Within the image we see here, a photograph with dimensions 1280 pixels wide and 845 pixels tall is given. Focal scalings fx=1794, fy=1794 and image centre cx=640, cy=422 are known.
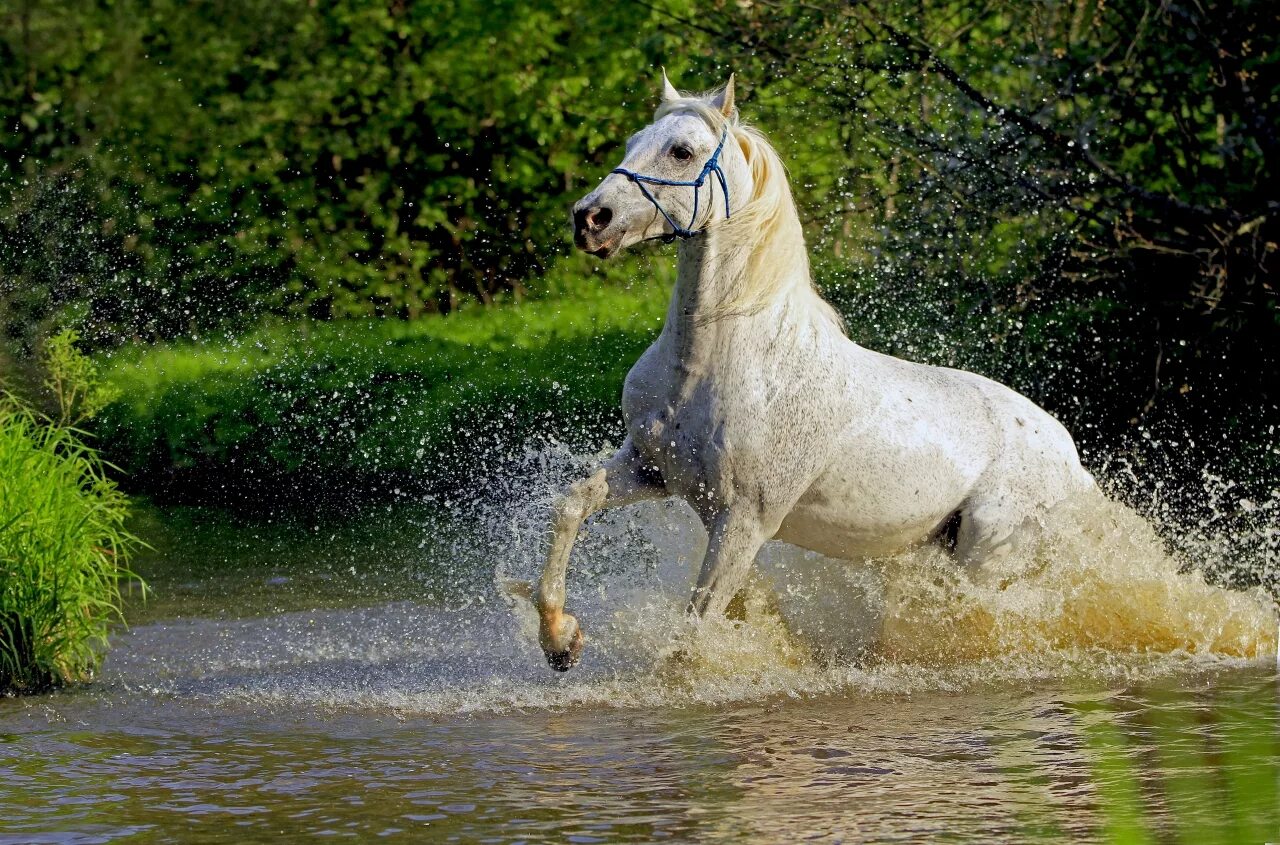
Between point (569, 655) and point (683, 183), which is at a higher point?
point (683, 183)

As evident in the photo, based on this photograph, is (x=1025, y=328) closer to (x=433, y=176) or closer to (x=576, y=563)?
(x=576, y=563)

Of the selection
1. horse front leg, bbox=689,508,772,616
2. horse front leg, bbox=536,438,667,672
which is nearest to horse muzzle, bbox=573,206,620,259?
horse front leg, bbox=536,438,667,672

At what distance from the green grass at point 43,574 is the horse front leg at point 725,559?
2.15 m

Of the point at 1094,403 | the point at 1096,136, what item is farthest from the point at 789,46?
the point at 1094,403

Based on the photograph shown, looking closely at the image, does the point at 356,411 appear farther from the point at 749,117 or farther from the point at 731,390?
the point at 731,390

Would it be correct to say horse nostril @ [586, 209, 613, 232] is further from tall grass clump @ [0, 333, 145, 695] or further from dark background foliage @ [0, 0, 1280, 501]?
dark background foliage @ [0, 0, 1280, 501]

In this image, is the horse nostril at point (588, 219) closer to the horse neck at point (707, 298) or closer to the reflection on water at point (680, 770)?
the horse neck at point (707, 298)

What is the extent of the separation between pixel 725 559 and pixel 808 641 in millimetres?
758

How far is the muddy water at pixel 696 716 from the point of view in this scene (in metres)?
4.19

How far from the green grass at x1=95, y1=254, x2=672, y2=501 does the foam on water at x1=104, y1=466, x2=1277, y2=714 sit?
16.1ft

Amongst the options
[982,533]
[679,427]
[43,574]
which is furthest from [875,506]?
[43,574]

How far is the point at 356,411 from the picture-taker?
1206cm

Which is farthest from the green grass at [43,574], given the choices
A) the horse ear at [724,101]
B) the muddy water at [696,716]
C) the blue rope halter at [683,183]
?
the horse ear at [724,101]

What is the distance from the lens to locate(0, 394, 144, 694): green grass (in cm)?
595
